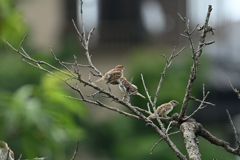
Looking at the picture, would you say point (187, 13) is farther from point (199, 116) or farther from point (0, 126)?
point (0, 126)

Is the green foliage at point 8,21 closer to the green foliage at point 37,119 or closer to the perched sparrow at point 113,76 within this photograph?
the green foliage at point 37,119

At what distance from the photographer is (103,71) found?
49.4ft

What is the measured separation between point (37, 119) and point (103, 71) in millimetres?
8920

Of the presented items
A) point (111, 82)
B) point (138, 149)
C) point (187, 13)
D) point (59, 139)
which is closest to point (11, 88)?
A: point (138, 149)

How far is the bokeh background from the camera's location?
21.4 ft

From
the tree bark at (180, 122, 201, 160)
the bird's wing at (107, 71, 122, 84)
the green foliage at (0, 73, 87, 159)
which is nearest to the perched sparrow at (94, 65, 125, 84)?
the bird's wing at (107, 71, 122, 84)

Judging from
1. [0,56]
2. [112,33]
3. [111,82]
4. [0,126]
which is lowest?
[112,33]

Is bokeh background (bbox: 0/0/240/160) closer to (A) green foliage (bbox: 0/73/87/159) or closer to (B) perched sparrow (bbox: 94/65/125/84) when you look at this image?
(A) green foliage (bbox: 0/73/87/159)

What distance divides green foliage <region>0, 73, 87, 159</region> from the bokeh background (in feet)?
0.04

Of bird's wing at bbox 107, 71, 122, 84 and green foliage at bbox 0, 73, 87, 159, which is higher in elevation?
bird's wing at bbox 107, 71, 122, 84

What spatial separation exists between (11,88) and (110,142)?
316 cm

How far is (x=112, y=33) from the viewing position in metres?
17.8

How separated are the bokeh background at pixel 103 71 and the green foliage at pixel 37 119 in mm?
11

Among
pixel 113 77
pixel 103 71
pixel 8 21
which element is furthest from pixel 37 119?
pixel 103 71
